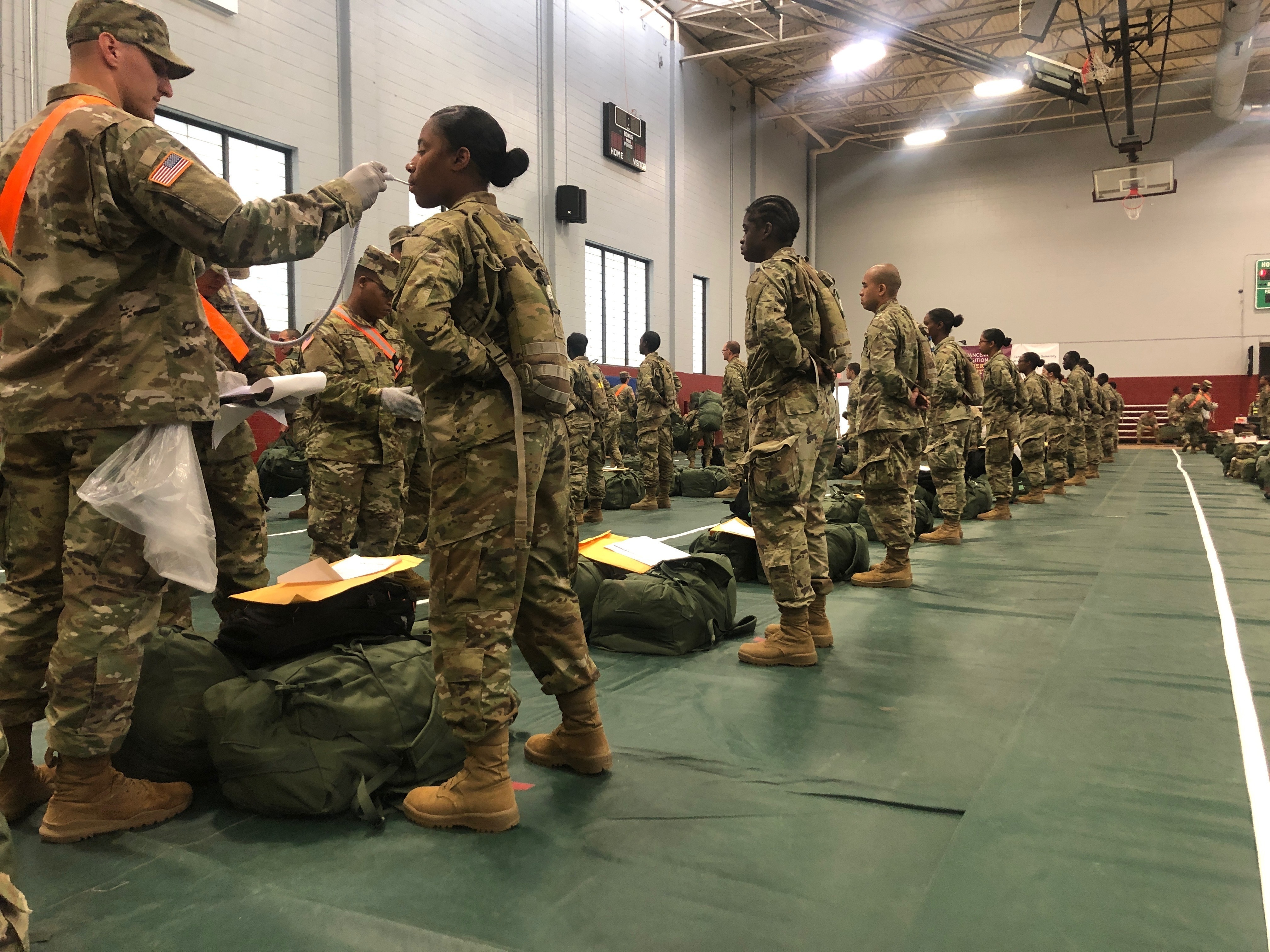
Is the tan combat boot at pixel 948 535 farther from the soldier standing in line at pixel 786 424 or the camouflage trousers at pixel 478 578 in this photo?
the camouflage trousers at pixel 478 578

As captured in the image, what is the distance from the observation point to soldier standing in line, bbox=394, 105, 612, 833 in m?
2.11

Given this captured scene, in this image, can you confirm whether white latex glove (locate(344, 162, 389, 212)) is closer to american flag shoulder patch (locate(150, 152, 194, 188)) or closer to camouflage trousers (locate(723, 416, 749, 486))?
american flag shoulder patch (locate(150, 152, 194, 188))

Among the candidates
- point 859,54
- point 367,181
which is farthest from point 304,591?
point 859,54

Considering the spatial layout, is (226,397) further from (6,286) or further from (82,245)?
(6,286)

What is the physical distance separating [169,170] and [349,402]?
2262mm

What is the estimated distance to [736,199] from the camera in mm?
20312

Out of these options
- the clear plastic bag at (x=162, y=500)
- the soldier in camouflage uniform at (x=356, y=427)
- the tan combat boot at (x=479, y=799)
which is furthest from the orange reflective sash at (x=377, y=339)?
the tan combat boot at (x=479, y=799)

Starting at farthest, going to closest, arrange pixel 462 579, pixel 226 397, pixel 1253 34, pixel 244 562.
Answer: pixel 1253 34 → pixel 244 562 → pixel 226 397 → pixel 462 579

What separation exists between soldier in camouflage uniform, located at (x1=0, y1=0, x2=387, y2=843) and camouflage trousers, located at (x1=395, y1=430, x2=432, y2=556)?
2.74m

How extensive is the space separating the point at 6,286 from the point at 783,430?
2.89 metres

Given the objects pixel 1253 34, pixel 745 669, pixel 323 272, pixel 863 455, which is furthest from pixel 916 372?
pixel 1253 34

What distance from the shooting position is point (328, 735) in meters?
2.27

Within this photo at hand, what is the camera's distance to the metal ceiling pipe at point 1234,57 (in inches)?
521

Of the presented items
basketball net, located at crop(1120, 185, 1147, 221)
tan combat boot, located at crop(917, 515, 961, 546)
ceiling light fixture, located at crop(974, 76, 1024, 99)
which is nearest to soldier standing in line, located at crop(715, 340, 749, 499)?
tan combat boot, located at crop(917, 515, 961, 546)
